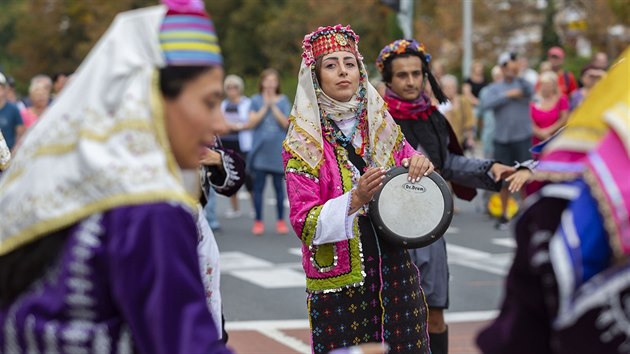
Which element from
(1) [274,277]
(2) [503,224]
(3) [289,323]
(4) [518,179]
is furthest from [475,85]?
(4) [518,179]

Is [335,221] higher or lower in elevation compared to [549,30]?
higher

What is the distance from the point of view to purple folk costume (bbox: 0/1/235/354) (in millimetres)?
2637

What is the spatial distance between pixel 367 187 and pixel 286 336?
366 centimetres

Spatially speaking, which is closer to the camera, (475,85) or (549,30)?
(475,85)

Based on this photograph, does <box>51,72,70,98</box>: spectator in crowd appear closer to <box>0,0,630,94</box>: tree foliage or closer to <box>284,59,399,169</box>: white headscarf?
<box>284,59,399,169</box>: white headscarf

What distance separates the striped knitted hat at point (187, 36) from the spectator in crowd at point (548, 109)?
1073 centimetres

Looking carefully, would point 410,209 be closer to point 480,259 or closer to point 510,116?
point 480,259

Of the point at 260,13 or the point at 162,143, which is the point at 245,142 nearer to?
the point at 162,143

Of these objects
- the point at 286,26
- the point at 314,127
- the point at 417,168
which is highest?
→ the point at 314,127

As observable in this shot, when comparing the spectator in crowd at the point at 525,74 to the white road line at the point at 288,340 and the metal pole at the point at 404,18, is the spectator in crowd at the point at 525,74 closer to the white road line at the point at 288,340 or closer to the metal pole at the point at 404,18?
the metal pole at the point at 404,18

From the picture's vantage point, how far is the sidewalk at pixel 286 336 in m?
7.82

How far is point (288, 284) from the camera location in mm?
10367

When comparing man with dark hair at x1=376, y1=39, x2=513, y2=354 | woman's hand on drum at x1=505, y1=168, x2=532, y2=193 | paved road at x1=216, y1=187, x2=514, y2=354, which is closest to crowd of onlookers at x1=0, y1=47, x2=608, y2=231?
paved road at x1=216, y1=187, x2=514, y2=354

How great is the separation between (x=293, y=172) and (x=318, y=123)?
0.26 meters
